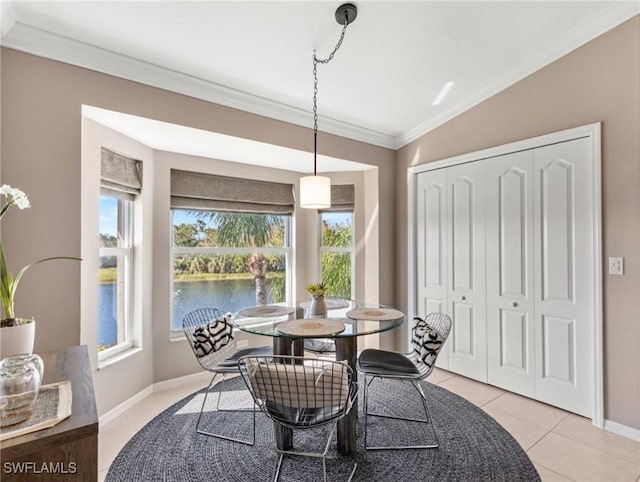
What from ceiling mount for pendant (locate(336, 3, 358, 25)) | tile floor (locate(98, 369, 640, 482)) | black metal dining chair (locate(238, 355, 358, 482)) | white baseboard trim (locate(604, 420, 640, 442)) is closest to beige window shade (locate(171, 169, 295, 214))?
tile floor (locate(98, 369, 640, 482))

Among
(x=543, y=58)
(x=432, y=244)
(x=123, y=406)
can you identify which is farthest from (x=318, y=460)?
(x=543, y=58)

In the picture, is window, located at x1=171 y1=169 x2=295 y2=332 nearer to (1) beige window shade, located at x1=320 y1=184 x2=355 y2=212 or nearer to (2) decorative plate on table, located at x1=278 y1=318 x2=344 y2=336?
(1) beige window shade, located at x1=320 y1=184 x2=355 y2=212

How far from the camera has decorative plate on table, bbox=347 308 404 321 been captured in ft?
7.72

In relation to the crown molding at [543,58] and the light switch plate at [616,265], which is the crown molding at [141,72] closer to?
the crown molding at [543,58]

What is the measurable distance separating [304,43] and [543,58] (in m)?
2.04

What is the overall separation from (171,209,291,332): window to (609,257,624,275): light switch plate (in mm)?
3031

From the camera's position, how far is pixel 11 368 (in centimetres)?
110

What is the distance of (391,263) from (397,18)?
8.45 ft

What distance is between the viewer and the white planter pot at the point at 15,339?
1.49 metres

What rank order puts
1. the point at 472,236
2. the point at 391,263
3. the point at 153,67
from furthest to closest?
the point at 391,263 → the point at 472,236 → the point at 153,67

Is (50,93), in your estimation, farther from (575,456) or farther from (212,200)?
(575,456)

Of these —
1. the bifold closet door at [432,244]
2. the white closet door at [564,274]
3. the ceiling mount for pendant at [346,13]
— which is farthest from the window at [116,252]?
the white closet door at [564,274]

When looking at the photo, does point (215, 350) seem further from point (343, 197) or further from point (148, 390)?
point (343, 197)

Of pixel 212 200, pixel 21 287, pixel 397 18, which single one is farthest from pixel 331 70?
pixel 21 287
